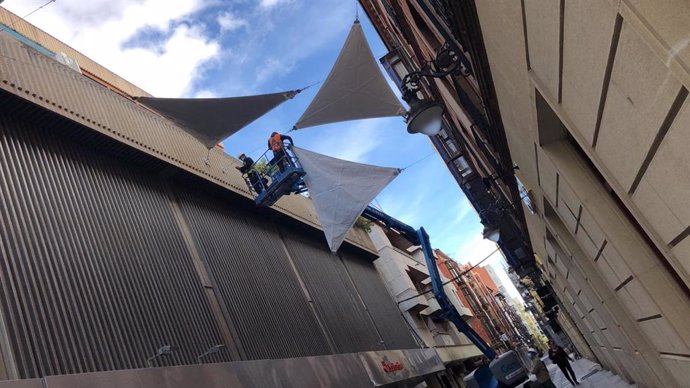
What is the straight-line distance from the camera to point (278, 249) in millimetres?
14719

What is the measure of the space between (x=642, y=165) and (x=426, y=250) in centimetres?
2106

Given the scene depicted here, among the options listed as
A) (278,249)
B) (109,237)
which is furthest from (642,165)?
(278,249)

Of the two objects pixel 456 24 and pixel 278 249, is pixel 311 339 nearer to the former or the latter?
pixel 278 249

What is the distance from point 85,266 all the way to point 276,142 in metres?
7.35

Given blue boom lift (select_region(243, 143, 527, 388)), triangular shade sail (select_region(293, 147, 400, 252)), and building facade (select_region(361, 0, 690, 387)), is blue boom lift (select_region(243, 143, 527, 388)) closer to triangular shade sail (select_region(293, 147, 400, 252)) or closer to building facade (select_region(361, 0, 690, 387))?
triangular shade sail (select_region(293, 147, 400, 252))

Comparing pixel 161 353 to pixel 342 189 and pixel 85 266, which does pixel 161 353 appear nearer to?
pixel 85 266

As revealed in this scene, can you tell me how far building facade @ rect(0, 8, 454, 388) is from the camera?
6.34 metres

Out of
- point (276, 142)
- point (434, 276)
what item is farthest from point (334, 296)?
point (434, 276)

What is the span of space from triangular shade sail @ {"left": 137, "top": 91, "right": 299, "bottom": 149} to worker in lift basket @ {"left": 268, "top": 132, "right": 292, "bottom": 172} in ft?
5.67

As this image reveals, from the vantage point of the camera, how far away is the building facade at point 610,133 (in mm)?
2240

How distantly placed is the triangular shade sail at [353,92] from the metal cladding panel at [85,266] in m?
4.59

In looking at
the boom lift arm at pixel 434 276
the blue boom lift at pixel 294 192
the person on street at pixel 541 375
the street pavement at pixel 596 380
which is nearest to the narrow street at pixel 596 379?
the street pavement at pixel 596 380

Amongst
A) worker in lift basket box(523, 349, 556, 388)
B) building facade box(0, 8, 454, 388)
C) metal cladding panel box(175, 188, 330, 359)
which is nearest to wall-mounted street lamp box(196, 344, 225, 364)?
building facade box(0, 8, 454, 388)

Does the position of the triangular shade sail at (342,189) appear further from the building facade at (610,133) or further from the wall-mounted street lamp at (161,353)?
the wall-mounted street lamp at (161,353)
